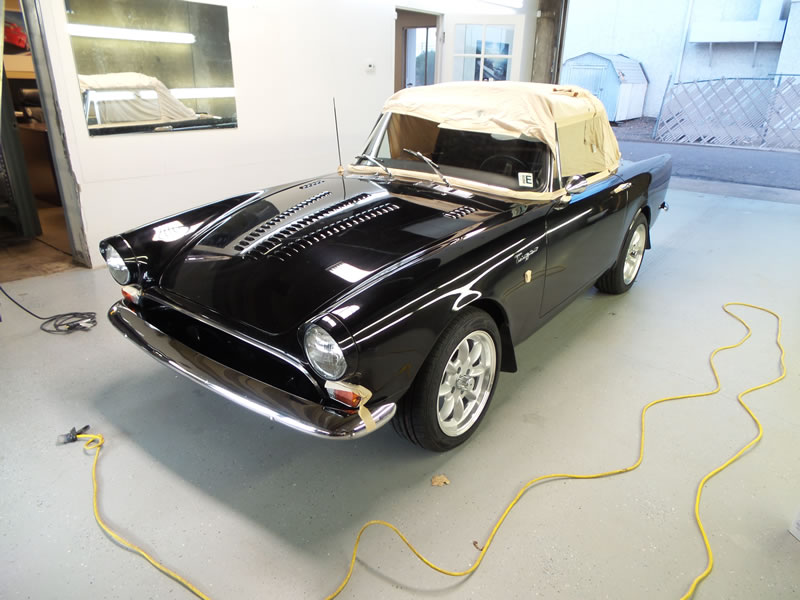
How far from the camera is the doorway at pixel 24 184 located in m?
4.52

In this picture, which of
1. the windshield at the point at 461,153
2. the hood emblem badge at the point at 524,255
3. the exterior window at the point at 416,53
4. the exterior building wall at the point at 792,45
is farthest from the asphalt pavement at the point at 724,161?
the hood emblem badge at the point at 524,255

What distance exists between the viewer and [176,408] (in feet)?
8.22

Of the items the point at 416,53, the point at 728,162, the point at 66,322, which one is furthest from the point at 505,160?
the point at 416,53

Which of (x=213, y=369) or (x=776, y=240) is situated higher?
(x=213, y=369)

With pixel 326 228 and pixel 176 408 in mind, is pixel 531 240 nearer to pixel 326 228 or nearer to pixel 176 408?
pixel 326 228

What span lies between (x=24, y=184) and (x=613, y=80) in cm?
1420

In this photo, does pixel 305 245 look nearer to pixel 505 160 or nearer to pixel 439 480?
pixel 439 480

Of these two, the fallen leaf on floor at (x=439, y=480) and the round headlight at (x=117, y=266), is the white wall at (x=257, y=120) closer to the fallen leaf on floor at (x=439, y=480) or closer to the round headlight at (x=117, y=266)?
the round headlight at (x=117, y=266)

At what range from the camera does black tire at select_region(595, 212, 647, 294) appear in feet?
12.0

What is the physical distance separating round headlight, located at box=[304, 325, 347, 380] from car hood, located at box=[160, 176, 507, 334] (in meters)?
0.13

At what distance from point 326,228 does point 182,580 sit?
141 centimetres

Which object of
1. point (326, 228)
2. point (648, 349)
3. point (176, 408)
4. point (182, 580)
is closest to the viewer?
point (182, 580)

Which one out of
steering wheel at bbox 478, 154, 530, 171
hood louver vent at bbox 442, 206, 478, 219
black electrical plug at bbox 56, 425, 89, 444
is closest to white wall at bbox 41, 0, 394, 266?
black electrical plug at bbox 56, 425, 89, 444

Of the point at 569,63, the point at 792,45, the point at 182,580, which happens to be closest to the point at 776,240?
the point at 182,580
